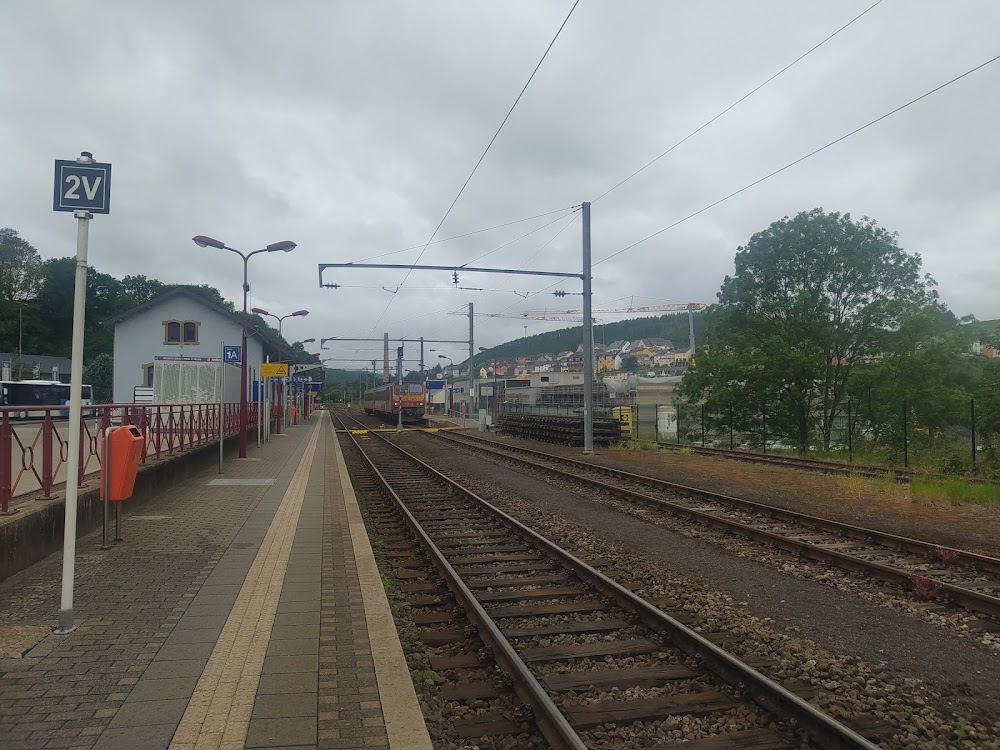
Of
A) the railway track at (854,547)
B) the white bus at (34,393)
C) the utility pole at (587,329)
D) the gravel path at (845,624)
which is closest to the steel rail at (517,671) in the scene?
the gravel path at (845,624)

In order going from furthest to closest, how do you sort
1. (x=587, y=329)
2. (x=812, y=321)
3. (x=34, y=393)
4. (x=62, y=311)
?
(x=62, y=311)
(x=34, y=393)
(x=812, y=321)
(x=587, y=329)

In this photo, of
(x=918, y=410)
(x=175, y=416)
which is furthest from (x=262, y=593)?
(x=918, y=410)

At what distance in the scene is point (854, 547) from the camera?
8758 millimetres

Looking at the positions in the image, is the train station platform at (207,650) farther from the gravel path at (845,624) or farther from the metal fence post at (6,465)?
the gravel path at (845,624)

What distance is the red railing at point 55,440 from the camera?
6855mm

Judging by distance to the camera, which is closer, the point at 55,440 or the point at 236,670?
the point at 236,670

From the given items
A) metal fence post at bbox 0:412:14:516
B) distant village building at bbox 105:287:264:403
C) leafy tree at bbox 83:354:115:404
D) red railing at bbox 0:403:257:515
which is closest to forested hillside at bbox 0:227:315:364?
leafy tree at bbox 83:354:115:404

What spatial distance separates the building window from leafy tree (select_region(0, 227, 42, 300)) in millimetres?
43292

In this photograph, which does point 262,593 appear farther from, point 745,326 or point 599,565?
point 745,326

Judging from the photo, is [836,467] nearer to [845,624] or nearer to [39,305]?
[845,624]

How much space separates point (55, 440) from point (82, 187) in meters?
3.82

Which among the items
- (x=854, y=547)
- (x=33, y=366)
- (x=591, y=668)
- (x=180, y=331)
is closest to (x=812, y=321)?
(x=854, y=547)

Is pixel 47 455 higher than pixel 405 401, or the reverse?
pixel 405 401

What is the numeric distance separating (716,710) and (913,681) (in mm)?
1470
